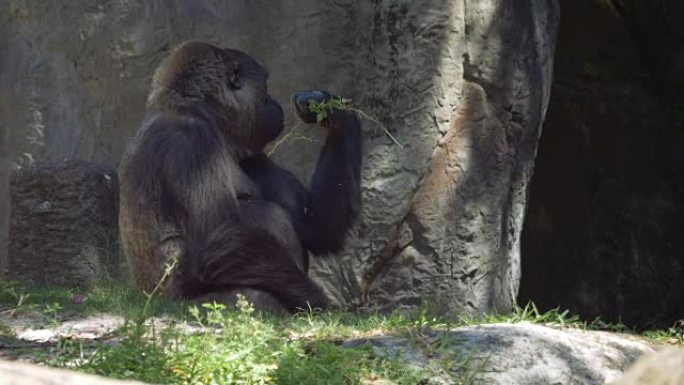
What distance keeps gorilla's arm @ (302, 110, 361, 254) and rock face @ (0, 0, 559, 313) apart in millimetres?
1041

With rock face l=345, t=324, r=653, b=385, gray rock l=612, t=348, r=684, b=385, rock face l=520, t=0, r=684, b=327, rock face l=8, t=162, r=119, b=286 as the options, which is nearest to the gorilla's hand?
rock face l=8, t=162, r=119, b=286

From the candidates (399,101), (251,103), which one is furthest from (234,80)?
(399,101)

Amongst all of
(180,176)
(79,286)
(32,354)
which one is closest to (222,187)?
(180,176)

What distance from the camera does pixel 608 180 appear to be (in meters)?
9.68

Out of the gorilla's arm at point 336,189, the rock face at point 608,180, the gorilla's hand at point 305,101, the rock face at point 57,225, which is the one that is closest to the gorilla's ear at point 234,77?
the gorilla's hand at point 305,101

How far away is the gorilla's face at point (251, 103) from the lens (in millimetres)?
6180

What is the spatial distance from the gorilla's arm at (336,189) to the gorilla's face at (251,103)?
316 millimetres

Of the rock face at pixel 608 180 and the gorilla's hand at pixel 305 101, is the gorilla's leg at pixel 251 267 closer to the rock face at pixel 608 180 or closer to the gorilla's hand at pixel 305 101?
the gorilla's hand at pixel 305 101

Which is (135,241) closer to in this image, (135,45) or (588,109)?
(135,45)

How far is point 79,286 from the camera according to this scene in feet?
22.0

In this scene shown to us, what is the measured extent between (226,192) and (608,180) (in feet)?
16.2

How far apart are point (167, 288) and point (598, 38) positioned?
211 inches

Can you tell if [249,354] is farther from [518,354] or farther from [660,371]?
[660,371]

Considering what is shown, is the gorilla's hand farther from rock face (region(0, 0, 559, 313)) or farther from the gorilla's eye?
rock face (region(0, 0, 559, 313))
